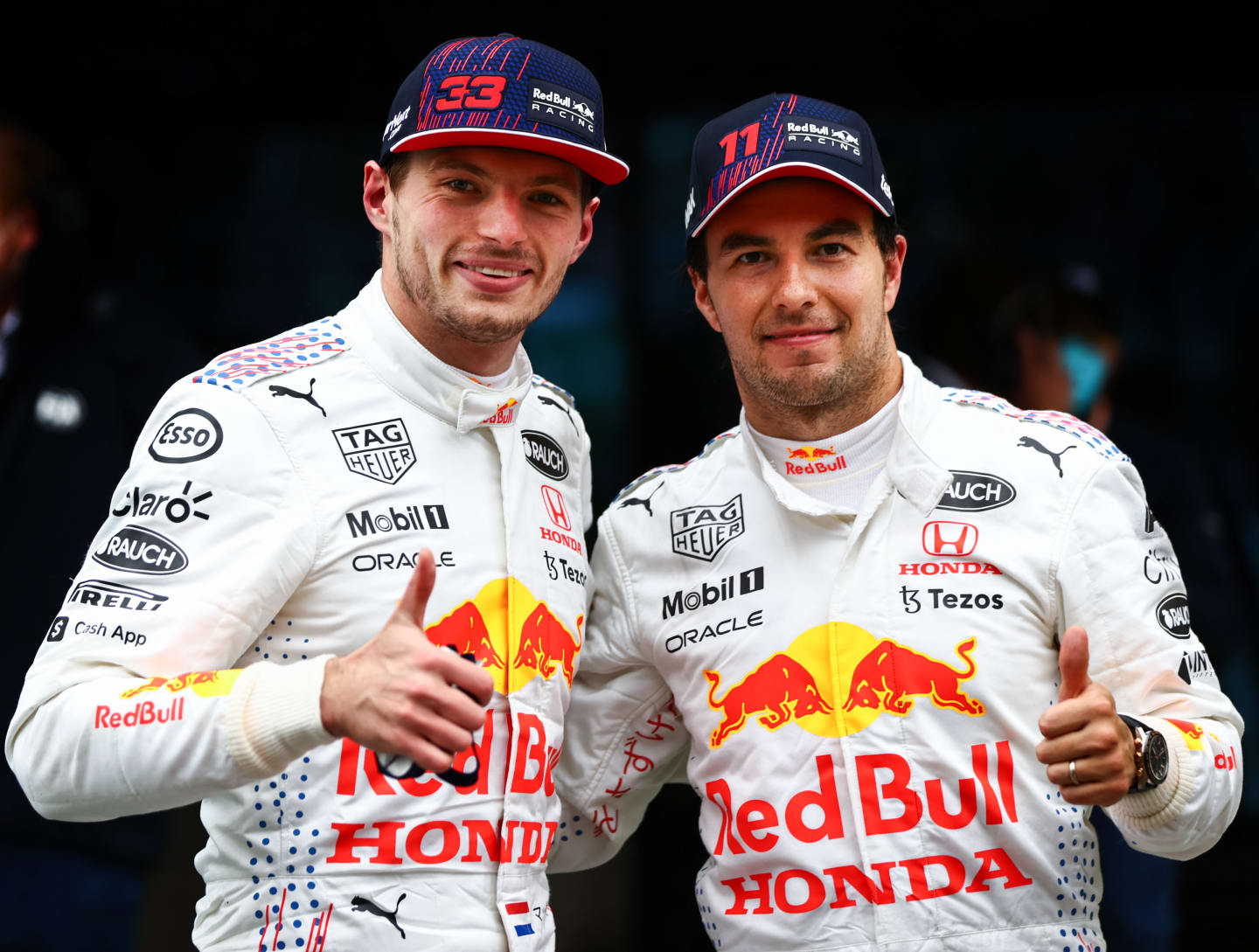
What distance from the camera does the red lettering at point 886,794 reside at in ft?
7.51

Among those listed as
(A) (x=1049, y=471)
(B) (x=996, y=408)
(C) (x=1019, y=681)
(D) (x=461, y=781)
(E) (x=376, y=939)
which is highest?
(B) (x=996, y=408)

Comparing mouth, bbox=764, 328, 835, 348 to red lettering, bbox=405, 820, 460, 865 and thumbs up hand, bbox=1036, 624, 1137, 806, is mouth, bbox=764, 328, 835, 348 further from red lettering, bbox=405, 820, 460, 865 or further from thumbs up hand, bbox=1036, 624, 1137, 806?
red lettering, bbox=405, 820, 460, 865

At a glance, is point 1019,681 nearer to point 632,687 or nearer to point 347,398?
point 632,687

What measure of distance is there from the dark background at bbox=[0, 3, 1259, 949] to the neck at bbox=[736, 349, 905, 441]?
A: 2.07 metres

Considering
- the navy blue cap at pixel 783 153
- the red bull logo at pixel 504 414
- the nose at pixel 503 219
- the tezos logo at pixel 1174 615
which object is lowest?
the tezos logo at pixel 1174 615

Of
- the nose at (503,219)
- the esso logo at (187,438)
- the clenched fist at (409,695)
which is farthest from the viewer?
the nose at (503,219)

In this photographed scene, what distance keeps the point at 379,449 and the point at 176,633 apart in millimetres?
460

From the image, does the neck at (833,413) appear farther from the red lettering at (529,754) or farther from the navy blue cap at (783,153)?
the red lettering at (529,754)

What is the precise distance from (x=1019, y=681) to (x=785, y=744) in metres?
0.41

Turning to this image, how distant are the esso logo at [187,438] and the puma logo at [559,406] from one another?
28.5 inches

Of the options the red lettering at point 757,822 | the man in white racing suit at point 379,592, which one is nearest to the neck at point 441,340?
the man in white racing suit at point 379,592

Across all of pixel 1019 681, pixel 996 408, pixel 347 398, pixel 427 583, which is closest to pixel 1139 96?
pixel 996 408

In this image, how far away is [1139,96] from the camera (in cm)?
480

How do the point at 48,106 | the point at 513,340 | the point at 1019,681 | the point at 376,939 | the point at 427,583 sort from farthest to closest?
the point at 48,106 → the point at 513,340 → the point at 1019,681 → the point at 376,939 → the point at 427,583
